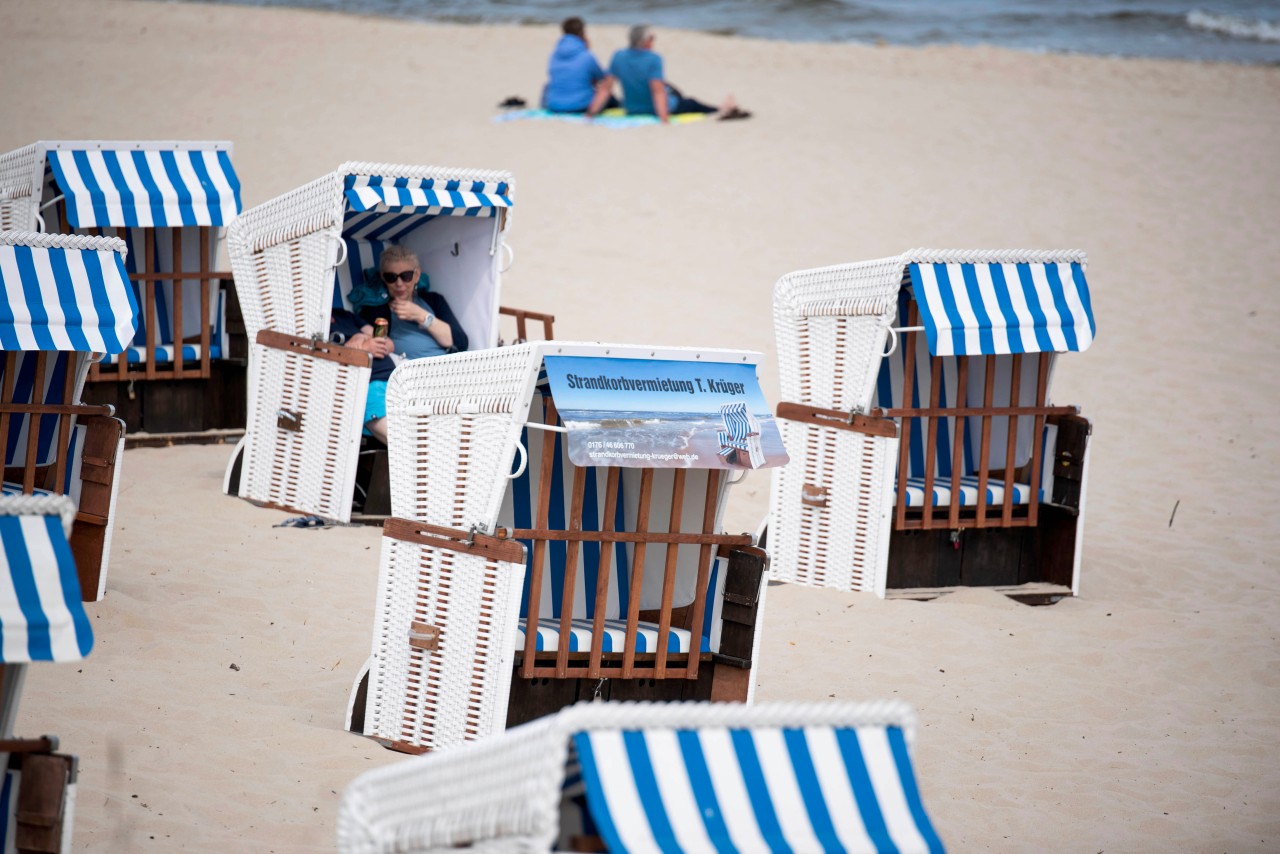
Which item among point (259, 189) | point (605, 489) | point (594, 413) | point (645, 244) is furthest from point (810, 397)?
point (259, 189)

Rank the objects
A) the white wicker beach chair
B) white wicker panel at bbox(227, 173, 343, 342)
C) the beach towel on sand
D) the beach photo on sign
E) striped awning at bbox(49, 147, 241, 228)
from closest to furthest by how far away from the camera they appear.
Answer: the white wicker beach chair → the beach photo on sign → white wicker panel at bbox(227, 173, 343, 342) → striped awning at bbox(49, 147, 241, 228) → the beach towel on sand

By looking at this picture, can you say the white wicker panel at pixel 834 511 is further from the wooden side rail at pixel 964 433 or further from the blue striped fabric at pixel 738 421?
the blue striped fabric at pixel 738 421

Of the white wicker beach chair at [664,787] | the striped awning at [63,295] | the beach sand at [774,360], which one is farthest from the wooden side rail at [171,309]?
the white wicker beach chair at [664,787]

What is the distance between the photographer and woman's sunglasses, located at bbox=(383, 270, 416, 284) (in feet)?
25.1

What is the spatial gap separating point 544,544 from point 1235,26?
32.7 meters

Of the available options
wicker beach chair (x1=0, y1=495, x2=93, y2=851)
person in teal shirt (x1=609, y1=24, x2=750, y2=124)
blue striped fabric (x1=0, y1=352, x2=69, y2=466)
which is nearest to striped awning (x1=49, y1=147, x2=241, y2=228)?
blue striped fabric (x1=0, y1=352, x2=69, y2=466)

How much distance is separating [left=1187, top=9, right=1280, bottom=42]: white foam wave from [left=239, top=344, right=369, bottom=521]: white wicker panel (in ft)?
96.9

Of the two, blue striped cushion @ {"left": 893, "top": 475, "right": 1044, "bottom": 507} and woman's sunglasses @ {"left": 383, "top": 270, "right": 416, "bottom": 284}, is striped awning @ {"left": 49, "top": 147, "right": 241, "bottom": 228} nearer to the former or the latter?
woman's sunglasses @ {"left": 383, "top": 270, "right": 416, "bottom": 284}

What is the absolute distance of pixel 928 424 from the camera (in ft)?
23.5

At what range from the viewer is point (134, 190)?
7.95 metres

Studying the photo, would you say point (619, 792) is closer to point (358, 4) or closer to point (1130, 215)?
point (1130, 215)

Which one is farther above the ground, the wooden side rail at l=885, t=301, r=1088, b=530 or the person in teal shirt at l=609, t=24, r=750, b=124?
the person in teal shirt at l=609, t=24, r=750, b=124

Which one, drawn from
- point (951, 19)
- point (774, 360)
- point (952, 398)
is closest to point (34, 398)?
point (952, 398)

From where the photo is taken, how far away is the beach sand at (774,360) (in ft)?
16.8
